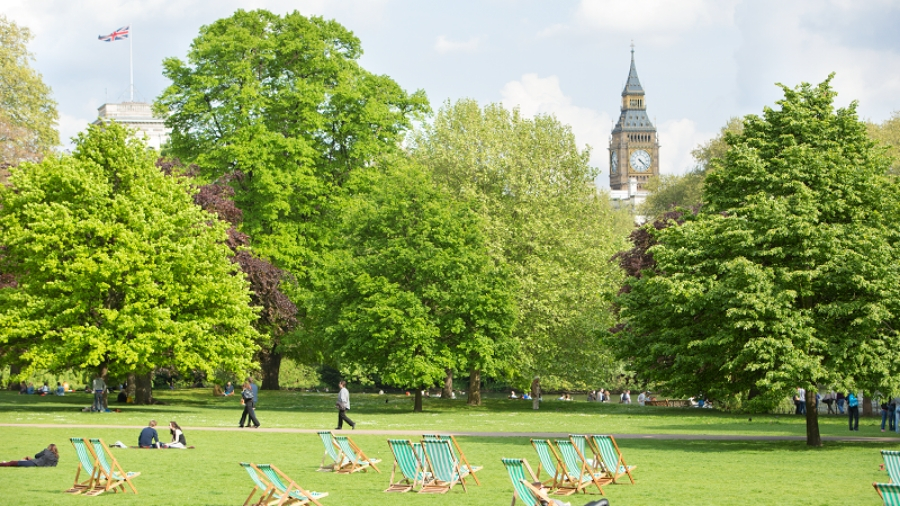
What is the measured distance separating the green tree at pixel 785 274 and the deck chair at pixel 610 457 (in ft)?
26.3

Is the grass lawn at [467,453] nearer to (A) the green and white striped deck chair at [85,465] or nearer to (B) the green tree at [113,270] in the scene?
(A) the green and white striped deck chair at [85,465]

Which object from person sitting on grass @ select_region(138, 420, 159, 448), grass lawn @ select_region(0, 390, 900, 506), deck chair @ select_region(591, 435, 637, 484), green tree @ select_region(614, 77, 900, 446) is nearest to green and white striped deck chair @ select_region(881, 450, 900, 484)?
grass lawn @ select_region(0, 390, 900, 506)

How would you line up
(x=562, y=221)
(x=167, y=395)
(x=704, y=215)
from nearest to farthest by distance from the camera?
(x=704, y=215) → (x=562, y=221) → (x=167, y=395)

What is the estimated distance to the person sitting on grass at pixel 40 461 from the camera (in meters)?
21.8

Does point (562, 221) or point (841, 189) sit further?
point (562, 221)

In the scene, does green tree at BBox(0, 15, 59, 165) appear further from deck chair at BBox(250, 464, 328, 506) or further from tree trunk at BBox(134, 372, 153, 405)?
deck chair at BBox(250, 464, 328, 506)

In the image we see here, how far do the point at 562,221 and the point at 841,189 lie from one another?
78.3ft

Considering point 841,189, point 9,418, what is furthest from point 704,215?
point 9,418

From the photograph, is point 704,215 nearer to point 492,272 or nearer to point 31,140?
point 492,272

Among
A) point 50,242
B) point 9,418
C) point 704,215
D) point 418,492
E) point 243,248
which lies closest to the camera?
point 418,492

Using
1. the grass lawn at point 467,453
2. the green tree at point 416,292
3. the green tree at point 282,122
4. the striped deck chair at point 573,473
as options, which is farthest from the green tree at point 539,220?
the striped deck chair at point 573,473

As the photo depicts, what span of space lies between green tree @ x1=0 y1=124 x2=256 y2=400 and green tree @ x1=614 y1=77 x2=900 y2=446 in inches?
694

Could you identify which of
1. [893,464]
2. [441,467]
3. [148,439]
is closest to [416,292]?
[148,439]

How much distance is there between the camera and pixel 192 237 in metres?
42.2
